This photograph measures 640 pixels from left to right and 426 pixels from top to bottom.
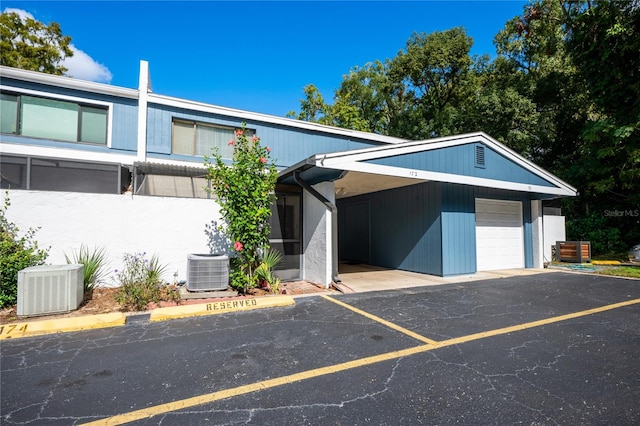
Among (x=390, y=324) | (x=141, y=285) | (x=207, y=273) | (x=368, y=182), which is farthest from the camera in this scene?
(x=368, y=182)

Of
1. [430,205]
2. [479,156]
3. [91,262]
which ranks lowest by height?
[91,262]

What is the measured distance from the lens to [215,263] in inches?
250

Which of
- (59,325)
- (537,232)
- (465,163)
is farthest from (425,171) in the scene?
(59,325)

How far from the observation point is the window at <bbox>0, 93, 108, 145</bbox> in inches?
321

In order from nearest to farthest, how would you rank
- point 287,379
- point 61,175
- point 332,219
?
point 287,379 < point 332,219 < point 61,175

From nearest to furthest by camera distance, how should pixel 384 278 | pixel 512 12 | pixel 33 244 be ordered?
pixel 33 244 → pixel 384 278 → pixel 512 12

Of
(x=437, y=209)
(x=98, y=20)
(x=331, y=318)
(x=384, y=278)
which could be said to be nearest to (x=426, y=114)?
(x=437, y=209)

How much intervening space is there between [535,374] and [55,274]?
21.8 feet

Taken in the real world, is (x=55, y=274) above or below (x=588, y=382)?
above

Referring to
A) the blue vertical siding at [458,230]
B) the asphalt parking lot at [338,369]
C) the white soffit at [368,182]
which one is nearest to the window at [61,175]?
the asphalt parking lot at [338,369]

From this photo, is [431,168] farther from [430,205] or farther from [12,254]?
[12,254]

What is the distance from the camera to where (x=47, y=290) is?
488 cm

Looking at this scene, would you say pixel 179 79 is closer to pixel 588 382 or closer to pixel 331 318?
pixel 331 318

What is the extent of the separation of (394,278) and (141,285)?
244 inches
